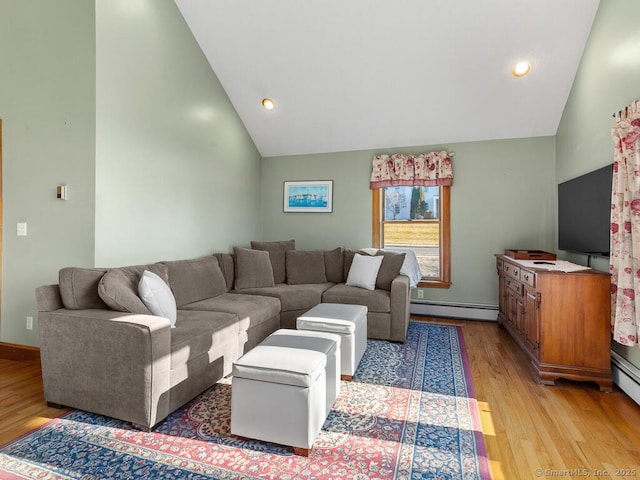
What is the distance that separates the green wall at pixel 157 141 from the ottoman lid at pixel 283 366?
5.38 ft

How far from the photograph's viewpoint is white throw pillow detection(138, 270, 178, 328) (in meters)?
2.31

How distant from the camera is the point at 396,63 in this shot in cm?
362

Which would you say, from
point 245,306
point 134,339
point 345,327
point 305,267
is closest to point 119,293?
point 134,339

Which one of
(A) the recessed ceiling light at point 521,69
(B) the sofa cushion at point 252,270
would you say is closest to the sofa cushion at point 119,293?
(B) the sofa cushion at point 252,270

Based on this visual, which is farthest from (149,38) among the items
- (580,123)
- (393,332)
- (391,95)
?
(580,123)

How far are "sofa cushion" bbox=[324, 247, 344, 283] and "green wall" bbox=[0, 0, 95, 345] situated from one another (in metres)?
2.58

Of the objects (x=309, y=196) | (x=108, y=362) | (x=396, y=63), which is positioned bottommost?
(x=108, y=362)

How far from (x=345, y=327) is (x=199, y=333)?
1.06 metres

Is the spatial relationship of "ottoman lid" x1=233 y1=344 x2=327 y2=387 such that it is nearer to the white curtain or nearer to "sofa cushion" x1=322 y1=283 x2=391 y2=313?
"sofa cushion" x1=322 y1=283 x2=391 y2=313

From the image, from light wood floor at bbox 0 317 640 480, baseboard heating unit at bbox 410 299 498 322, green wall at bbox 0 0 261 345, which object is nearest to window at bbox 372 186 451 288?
baseboard heating unit at bbox 410 299 498 322

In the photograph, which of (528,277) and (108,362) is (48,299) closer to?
(108,362)

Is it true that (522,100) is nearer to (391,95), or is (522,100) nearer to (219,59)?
(391,95)

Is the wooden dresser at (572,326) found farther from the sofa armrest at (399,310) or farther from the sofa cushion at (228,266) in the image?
the sofa cushion at (228,266)

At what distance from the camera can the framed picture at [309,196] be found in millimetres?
4984
